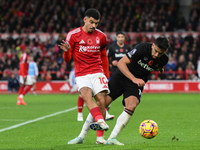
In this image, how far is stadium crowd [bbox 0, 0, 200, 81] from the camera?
26359mm

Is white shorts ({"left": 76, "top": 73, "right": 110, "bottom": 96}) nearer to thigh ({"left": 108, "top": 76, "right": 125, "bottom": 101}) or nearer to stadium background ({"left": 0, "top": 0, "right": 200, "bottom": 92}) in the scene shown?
thigh ({"left": 108, "top": 76, "right": 125, "bottom": 101})

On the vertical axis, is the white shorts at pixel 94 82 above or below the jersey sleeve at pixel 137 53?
below

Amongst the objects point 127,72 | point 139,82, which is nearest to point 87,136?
point 127,72

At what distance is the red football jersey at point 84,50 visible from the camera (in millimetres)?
7168

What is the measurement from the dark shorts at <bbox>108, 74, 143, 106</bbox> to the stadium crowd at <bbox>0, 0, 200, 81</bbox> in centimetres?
1782

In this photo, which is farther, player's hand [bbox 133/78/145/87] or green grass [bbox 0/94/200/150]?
player's hand [bbox 133/78/145/87]

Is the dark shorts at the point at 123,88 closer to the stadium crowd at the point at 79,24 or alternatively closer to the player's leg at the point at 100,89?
the player's leg at the point at 100,89

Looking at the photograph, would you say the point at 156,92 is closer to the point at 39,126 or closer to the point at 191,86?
the point at 191,86

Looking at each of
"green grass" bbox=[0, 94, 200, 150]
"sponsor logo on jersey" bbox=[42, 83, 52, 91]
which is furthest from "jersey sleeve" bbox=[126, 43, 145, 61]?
"sponsor logo on jersey" bbox=[42, 83, 52, 91]

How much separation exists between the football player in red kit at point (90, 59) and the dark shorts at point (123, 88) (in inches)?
13.5

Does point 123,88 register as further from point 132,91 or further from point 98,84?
point 98,84

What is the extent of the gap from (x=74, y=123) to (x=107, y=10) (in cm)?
2067

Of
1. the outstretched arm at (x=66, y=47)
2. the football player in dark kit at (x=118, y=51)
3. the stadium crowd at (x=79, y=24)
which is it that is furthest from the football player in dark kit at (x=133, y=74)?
the stadium crowd at (x=79, y=24)

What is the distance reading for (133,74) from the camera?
7355 millimetres
